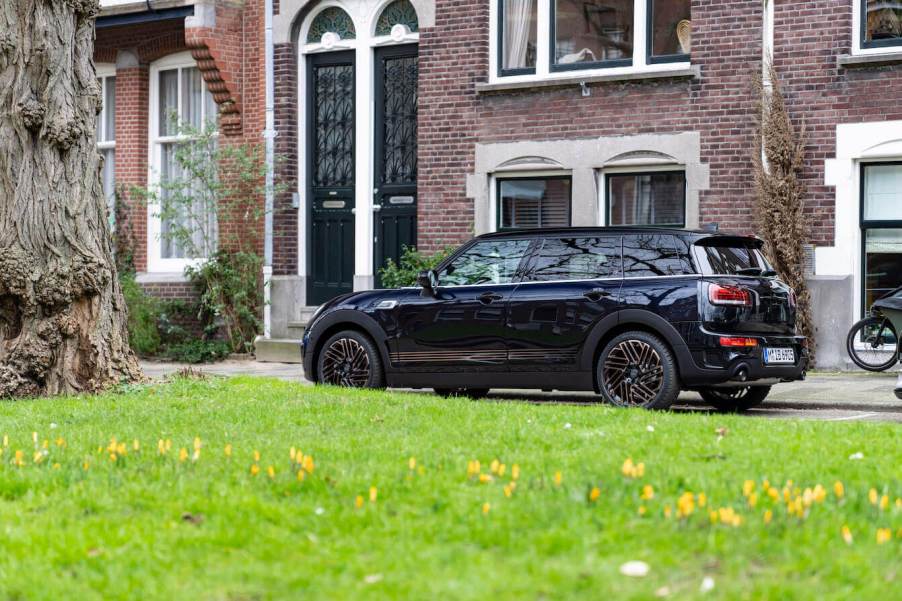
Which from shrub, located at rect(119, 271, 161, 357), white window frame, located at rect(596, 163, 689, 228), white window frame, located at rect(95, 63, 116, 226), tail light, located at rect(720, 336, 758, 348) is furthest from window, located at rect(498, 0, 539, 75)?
tail light, located at rect(720, 336, 758, 348)

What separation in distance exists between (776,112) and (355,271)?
271 inches

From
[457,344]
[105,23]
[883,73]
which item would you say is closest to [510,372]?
[457,344]

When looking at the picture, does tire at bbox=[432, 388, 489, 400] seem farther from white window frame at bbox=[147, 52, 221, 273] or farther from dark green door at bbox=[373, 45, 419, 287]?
white window frame at bbox=[147, 52, 221, 273]

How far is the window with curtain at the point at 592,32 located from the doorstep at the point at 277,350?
18.1ft

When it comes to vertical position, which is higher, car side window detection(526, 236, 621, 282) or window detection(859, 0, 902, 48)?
window detection(859, 0, 902, 48)

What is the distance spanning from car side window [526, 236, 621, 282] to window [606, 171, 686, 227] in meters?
5.53

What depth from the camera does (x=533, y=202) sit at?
63.3 ft

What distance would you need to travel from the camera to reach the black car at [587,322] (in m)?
11.7

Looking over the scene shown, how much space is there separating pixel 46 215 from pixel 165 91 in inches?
450

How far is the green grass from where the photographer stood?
5117mm

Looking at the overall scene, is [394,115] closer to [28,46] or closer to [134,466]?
[28,46]

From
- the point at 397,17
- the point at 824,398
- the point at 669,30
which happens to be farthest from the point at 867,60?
the point at 397,17

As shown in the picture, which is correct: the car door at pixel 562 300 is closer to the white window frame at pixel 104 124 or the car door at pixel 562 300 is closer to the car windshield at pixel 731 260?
the car windshield at pixel 731 260

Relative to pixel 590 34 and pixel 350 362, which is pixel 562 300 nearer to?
pixel 350 362
